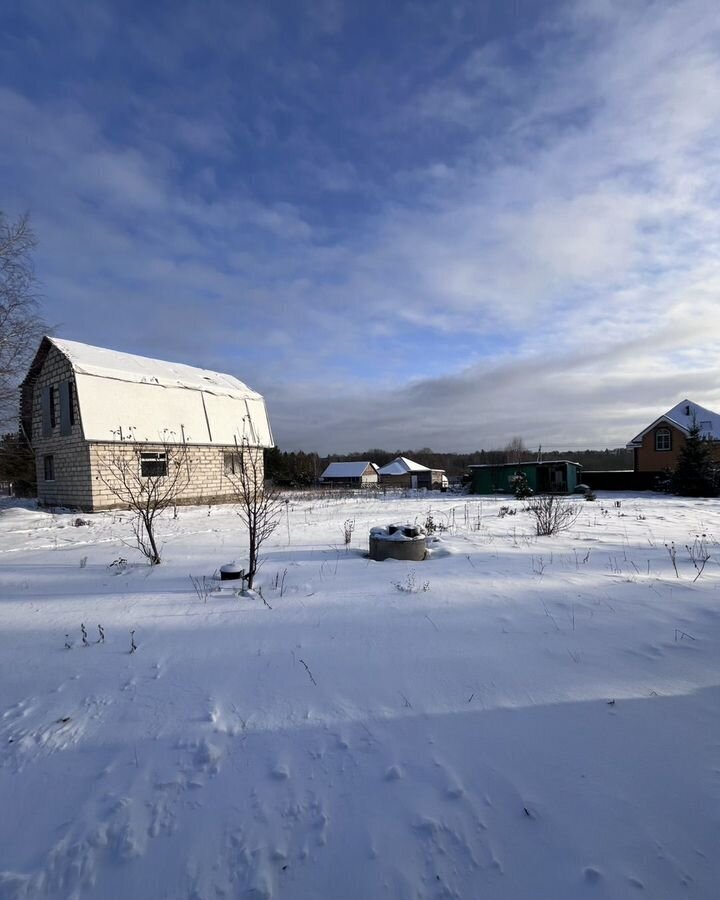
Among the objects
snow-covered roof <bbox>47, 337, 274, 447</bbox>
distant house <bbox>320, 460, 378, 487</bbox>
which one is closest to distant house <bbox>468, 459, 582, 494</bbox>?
snow-covered roof <bbox>47, 337, 274, 447</bbox>

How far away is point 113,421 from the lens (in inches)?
643

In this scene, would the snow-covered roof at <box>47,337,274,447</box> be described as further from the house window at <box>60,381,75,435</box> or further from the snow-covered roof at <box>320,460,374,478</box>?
the snow-covered roof at <box>320,460,374,478</box>

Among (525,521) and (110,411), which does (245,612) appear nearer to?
(525,521)

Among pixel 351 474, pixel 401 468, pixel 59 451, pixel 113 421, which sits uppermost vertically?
pixel 113 421

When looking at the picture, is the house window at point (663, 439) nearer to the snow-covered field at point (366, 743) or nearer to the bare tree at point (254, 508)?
the bare tree at point (254, 508)

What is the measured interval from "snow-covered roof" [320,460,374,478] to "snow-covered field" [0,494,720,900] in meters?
50.6

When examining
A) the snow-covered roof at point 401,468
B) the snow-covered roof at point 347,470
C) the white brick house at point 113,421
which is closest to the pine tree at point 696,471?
the white brick house at point 113,421

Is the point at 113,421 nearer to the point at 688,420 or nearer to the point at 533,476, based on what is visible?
the point at 533,476

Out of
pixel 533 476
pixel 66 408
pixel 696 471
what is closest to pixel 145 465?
pixel 66 408

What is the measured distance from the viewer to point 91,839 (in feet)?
6.39

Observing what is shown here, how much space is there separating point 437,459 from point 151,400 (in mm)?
92111

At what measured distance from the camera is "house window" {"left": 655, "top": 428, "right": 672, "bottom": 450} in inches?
1174

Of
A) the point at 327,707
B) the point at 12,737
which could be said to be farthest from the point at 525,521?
the point at 12,737

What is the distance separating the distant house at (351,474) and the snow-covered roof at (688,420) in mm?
31075
